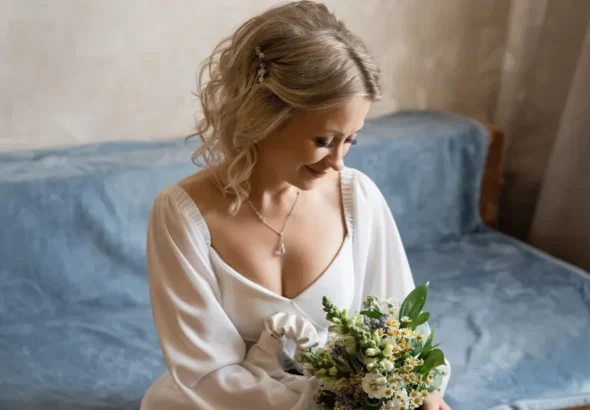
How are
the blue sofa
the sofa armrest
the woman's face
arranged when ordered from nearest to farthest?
the woman's face
the blue sofa
the sofa armrest

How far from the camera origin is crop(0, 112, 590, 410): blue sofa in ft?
5.39

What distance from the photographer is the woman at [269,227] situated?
1143 millimetres

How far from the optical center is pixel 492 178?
254 cm

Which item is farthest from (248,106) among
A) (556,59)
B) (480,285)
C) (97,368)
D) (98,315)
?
(556,59)

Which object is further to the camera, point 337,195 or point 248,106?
point 337,195

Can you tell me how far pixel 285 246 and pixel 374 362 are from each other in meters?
0.36

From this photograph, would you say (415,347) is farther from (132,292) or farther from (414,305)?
(132,292)

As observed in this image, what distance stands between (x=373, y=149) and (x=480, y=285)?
52 centimetres

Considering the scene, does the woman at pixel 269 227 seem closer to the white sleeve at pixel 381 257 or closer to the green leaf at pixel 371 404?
the white sleeve at pixel 381 257

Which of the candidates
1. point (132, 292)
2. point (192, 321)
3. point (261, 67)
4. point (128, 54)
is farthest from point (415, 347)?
point (128, 54)

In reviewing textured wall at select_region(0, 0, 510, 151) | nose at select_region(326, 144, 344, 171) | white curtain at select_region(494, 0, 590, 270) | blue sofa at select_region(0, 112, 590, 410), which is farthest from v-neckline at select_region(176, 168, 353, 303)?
white curtain at select_region(494, 0, 590, 270)

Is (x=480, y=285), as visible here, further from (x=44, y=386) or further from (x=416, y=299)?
(x=44, y=386)

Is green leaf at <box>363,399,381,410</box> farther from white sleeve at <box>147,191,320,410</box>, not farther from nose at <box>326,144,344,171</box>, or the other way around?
nose at <box>326,144,344,171</box>

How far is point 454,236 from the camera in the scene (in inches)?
96.0
